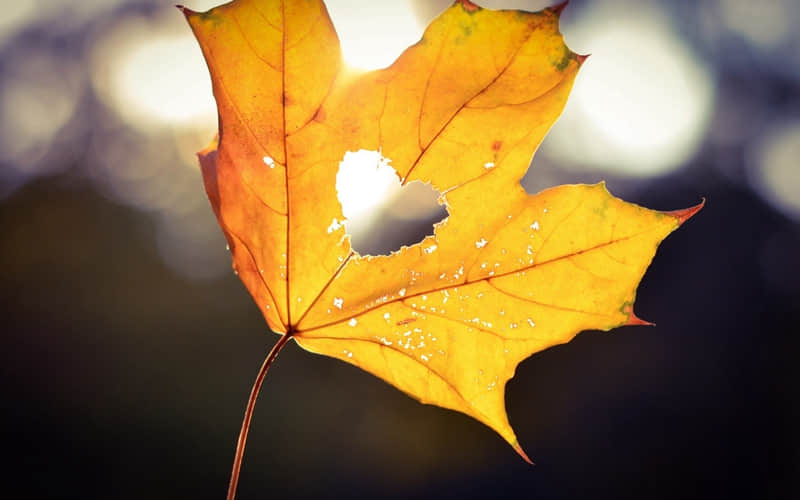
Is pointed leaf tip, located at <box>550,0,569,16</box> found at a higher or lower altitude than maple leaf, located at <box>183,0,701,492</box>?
higher

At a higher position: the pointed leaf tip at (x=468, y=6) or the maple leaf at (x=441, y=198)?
the pointed leaf tip at (x=468, y=6)

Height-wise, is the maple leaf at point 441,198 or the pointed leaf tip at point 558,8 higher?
the pointed leaf tip at point 558,8

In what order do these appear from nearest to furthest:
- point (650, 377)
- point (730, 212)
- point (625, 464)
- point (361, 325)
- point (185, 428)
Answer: point (361, 325)
point (185, 428)
point (625, 464)
point (650, 377)
point (730, 212)

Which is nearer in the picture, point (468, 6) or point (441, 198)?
point (468, 6)

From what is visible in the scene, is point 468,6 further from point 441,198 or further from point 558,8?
point 441,198

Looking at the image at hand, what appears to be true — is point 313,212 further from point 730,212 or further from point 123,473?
point 730,212

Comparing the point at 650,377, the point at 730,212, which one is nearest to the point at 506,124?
the point at 650,377

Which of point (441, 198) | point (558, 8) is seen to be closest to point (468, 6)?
point (558, 8)

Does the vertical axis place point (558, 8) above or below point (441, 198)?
above
